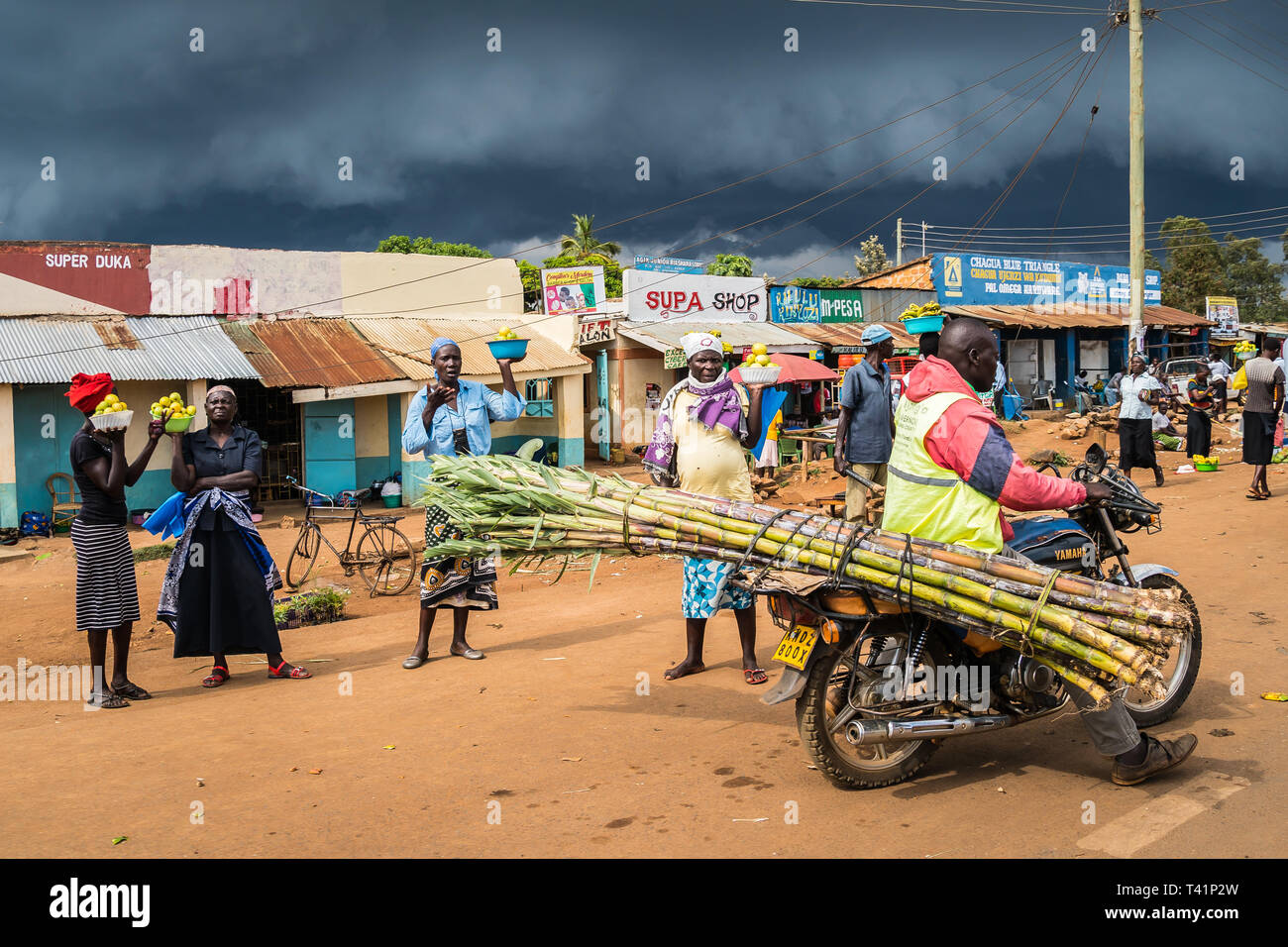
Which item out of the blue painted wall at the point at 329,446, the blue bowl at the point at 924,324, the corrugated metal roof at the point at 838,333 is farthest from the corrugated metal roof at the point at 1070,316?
the blue bowl at the point at 924,324

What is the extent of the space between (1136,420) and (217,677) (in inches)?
453

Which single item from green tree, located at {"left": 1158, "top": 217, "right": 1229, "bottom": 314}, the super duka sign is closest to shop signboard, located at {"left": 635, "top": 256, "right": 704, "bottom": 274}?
the super duka sign

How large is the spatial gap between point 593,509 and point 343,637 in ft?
13.2

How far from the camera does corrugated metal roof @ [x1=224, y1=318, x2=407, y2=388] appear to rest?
16359 millimetres

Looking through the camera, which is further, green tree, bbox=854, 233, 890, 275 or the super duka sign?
green tree, bbox=854, 233, 890, 275

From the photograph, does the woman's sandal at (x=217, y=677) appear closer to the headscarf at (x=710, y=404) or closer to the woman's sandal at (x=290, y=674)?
the woman's sandal at (x=290, y=674)

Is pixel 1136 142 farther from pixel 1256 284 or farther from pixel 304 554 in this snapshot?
pixel 1256 284

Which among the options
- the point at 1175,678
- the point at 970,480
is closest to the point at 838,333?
the point at 1175,678

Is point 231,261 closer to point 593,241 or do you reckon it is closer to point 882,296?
point 882,296

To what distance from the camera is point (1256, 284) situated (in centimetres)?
5303

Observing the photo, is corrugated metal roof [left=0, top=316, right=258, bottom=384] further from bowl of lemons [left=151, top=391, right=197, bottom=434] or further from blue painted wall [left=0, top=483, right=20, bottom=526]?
bowl of lemons [left=151, top=391, right=197, bottom=434]

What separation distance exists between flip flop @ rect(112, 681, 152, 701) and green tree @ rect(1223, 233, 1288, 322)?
5846 cm

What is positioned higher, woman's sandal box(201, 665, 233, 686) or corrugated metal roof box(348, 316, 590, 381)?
corrugated metal roof box(348, 316, 590, 381)
